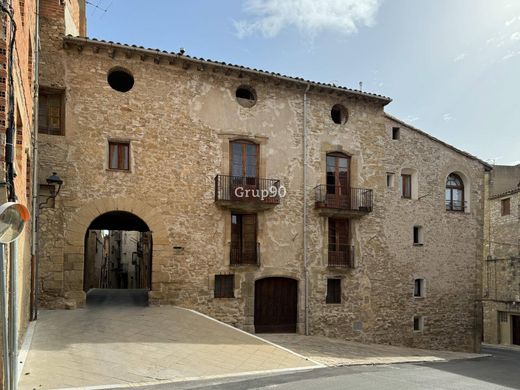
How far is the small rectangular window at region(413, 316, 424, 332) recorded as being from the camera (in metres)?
19.0

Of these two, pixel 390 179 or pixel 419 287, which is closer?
pixel 390 179

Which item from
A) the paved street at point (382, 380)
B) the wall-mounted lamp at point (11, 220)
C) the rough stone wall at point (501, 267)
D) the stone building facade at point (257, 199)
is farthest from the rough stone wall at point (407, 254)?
the wall-mounted lamp at point (11, 220)

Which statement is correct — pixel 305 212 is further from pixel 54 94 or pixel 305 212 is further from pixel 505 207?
pixel 505 207

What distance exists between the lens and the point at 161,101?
1513 cm

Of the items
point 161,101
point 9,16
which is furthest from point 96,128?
point 9,16

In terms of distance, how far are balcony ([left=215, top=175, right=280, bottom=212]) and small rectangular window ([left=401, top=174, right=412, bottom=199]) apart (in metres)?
6.30

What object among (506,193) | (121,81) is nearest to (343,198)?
(121,81)

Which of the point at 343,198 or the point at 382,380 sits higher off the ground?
the point at 343,198

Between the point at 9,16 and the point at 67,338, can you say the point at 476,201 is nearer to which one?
the point at 67,338

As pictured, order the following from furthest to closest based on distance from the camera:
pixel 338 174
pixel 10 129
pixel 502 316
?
pixel 502 316 → pixel 338 174 → pixel 10 129

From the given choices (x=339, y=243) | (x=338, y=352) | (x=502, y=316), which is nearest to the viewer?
(x=338, y=352)

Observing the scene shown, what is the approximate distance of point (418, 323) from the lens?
19.2 meters

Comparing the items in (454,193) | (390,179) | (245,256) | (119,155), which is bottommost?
(245,256)

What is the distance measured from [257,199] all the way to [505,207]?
801 inches
